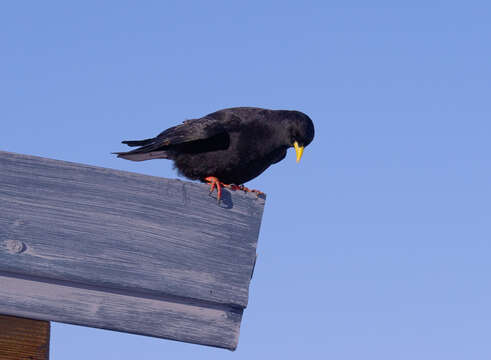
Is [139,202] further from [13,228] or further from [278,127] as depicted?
[278,127]

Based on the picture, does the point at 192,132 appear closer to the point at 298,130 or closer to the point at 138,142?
the point at 138,142

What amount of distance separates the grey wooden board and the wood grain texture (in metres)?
0.06

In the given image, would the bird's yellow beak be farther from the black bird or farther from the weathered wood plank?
the weathered wood plank

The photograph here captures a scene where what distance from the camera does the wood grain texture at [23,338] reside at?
195 cm

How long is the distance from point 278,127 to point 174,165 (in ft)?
3.14

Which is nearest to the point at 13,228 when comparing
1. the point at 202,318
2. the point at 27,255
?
the point at 27,255

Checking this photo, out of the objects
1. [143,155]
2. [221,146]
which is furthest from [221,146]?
[143,155]

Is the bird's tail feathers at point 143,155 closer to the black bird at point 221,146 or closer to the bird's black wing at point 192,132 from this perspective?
the black bird at point 221,146

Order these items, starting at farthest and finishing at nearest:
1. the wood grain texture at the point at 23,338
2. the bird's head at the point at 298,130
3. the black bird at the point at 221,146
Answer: the bird's head at the point at 298,130
the black bird at the point at 221,146
the wood grain texture at the point at 23,338

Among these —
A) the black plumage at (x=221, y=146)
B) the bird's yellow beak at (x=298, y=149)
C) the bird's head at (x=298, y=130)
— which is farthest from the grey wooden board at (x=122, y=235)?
the bird's yellow beak at (x=298, y=149)

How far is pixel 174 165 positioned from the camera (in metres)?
5.39

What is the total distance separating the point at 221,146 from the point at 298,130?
830mm

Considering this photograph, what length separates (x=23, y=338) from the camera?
78.5 inches

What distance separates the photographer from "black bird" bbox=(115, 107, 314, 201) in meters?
5.19
